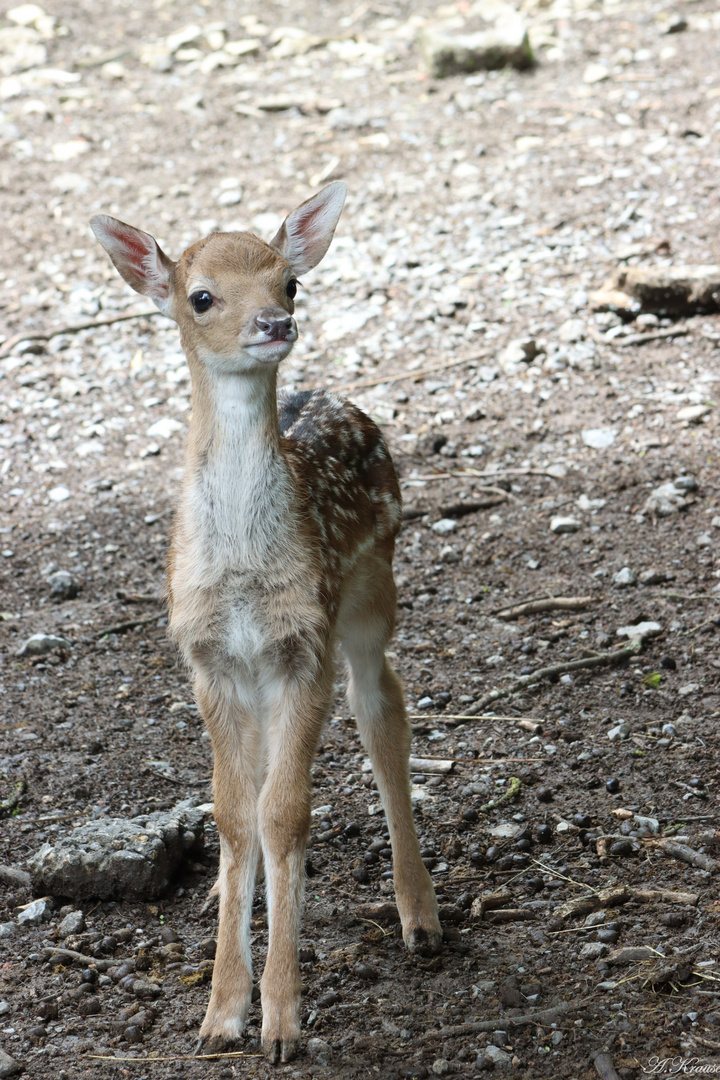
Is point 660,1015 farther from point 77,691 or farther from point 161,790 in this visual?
point 77,691

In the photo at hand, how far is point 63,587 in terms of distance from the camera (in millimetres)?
6723

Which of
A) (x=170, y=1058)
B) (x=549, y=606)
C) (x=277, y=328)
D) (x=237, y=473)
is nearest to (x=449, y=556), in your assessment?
(x=549, y=606)

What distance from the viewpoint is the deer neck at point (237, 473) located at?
3.70 meters

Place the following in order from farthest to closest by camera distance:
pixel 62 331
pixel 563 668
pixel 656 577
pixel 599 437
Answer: pixel 62 331
pixel 599 437
pixel 656 577
pixel 563 668

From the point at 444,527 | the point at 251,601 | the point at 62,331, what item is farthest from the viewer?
the point at 62,331

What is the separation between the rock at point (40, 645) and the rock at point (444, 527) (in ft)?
7.51

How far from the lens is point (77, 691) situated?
573cm

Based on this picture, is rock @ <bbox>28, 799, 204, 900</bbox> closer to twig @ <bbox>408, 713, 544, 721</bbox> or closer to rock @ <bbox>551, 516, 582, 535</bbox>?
twig @ <bbox>408, 713, 544, 721</bbox>

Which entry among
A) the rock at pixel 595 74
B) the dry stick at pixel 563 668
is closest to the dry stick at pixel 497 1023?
the dry stick at pixel 563 668

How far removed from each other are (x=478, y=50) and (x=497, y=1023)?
1060cm

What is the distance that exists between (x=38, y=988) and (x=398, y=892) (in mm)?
1246

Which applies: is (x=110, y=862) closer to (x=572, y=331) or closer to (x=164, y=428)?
(x=164, y=428)

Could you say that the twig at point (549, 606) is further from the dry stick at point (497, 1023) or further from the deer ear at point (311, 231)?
the dry stick at point (497, 1023)

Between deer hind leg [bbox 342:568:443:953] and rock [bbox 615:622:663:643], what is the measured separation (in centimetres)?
168
